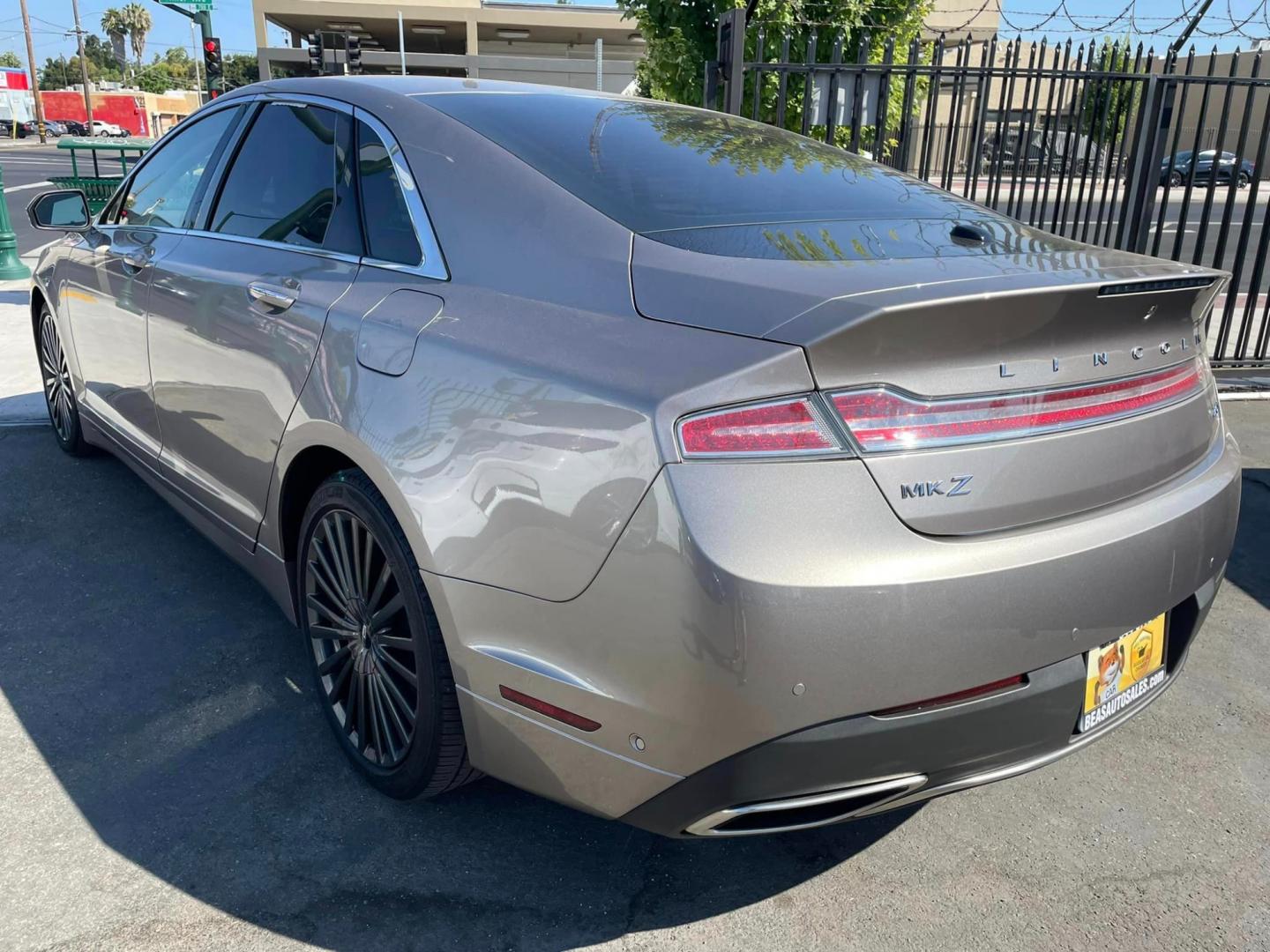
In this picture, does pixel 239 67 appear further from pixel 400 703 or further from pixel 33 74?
pixel 400 703

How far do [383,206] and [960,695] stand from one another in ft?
5.86

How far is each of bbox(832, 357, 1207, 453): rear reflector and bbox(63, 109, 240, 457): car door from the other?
2633 mm

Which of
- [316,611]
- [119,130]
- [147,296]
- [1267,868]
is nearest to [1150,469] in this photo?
[1267,868]

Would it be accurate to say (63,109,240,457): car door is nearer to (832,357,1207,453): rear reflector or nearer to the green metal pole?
(832,357,1207,453): rear reflector

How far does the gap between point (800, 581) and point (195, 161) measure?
2.97 meters

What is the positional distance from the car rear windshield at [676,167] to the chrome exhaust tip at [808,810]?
1.16 meters

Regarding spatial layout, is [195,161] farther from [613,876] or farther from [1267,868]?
[1267,868]

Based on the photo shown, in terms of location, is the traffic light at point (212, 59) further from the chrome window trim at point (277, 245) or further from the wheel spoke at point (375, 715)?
the wheel spoke at point (375, 715)

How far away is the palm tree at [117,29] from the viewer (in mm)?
105688

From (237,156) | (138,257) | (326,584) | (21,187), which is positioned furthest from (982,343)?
(21,187)

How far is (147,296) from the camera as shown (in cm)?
352

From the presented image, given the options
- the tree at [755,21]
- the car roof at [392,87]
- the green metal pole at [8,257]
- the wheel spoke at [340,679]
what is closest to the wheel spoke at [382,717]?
the wheel spoke at [340,679]

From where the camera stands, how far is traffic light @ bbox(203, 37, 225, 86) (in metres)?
17.5

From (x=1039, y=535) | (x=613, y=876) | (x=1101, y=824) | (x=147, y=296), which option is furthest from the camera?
(x=147, y=296)
